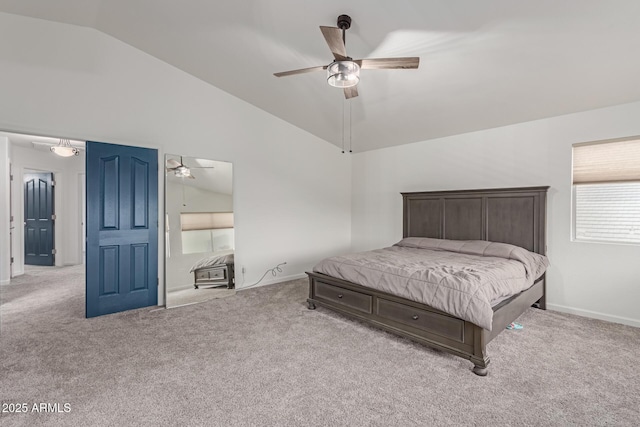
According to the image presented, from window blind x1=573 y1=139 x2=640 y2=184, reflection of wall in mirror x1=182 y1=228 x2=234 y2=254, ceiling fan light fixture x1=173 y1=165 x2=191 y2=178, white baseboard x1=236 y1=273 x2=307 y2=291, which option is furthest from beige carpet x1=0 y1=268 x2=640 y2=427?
ceiling fan light fixture x1=173 y1=165 x2=191 y2=178

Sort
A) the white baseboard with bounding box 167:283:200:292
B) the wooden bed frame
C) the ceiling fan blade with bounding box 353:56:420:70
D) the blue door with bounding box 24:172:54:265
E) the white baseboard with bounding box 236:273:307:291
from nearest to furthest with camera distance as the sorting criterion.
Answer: the ceiling fan blade with bounding box 353:56:420:70 → the wooden bed frame → the white baseboard with bounding box 167:283:200:292 → the white baseboard with bounding box 236:273:307:291 → the blue door with bounding box 24:172:54:265

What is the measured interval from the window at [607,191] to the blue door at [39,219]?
9.41 meters

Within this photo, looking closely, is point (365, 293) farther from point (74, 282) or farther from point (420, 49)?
point (74, 282)

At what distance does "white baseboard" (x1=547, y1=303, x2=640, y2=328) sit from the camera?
3.13 m

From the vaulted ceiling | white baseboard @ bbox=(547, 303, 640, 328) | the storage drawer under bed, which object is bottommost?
white baseboard @ bbox=(547, 303, 640, 328)

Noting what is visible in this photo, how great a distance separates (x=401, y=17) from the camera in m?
2.50

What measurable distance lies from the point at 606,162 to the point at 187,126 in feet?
17.0

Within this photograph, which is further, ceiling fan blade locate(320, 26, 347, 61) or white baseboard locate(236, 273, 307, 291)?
white baseboard locate(236, 273, 307, 291)

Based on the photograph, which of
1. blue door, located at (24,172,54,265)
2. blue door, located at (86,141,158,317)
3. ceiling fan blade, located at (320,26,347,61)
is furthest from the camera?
blue door, located at (24,172,54,265)

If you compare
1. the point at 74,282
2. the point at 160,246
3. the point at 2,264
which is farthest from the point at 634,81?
the point at 2,264

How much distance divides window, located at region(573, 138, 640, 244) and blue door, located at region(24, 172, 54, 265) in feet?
30.9

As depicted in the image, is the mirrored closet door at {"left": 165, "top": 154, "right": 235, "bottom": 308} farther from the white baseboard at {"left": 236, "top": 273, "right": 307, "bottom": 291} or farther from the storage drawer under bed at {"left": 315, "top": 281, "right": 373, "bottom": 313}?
the storage drawer under bed at {"left": 315, "top": 281, "right": 373, "bottom": 313}

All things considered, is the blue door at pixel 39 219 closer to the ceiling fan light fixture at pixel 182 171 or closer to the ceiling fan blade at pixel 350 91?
the ceiling fan light fixture at pixel 182 171

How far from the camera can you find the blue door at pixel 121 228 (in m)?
3.43
